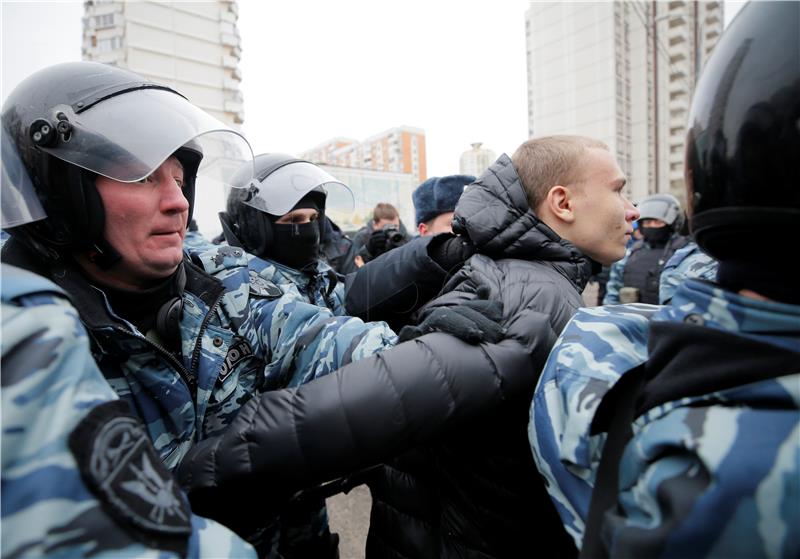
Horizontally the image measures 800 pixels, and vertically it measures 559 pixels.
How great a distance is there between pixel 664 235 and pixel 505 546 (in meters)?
5.17

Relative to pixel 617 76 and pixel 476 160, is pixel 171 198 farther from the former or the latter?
pixel 476 160

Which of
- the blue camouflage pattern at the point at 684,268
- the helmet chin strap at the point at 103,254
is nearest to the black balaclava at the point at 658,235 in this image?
the blue camouflage pattern at the point at 684,268

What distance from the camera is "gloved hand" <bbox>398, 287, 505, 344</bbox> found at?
0.99m

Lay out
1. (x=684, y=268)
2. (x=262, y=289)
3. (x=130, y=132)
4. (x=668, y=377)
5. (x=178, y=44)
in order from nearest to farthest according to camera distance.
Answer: (x=668, y=377) < (x=130, y=132) < (x=262, y=289) < (x=684, y=268) < (x=178, y=44)

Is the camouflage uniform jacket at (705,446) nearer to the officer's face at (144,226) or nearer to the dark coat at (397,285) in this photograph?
the dark coat at (397,285)

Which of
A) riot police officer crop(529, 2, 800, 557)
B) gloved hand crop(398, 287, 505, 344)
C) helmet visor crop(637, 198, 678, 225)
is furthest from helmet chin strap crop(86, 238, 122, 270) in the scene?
helmet visor crop(637, 198, 678, 225)

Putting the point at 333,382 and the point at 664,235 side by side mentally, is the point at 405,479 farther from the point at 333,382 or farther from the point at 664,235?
the point at 664,235

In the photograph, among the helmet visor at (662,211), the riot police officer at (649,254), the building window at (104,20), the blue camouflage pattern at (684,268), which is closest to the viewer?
the blue camouflage pattern at (684,268)

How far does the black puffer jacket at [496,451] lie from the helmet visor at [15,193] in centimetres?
105

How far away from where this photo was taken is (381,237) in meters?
4.40

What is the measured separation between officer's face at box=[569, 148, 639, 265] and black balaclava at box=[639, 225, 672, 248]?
14.2ft

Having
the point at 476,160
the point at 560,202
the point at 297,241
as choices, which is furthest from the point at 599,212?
the point at 476,160

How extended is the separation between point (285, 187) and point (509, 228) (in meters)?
1.66

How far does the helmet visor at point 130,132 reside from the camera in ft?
3.53
